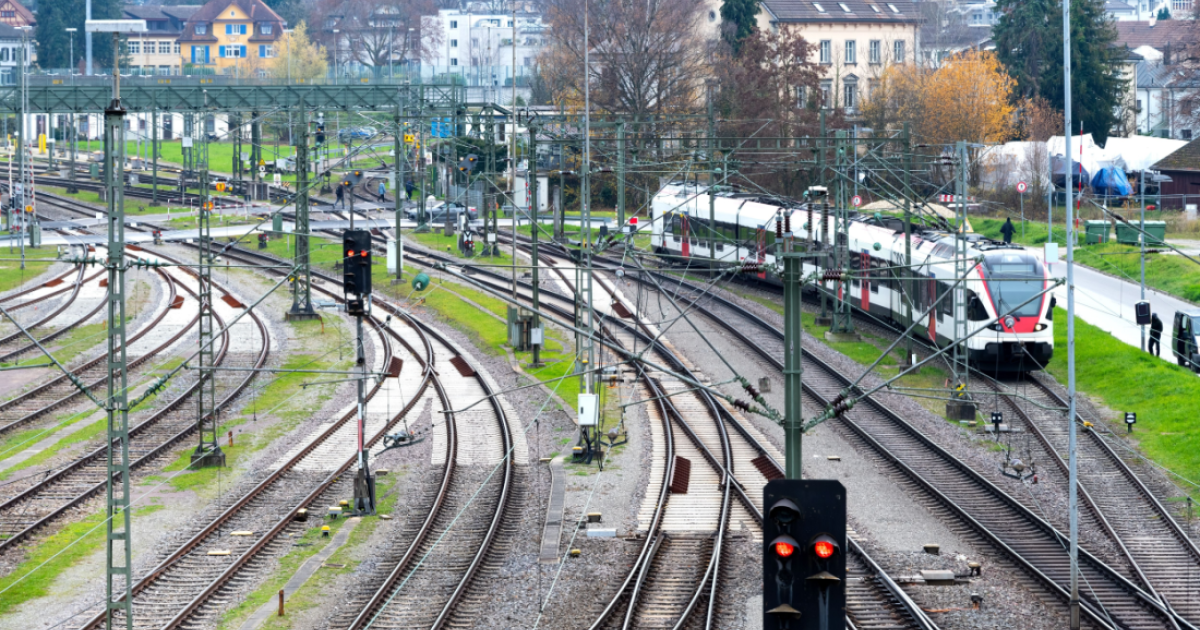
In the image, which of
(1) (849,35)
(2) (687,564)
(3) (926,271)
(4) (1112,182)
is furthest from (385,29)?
(2) (687,564)

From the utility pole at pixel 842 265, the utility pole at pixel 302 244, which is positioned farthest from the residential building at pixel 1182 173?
the utility pole at pixel 302 244

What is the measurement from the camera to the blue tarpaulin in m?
70.1

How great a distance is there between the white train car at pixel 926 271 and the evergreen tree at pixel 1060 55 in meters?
38.5

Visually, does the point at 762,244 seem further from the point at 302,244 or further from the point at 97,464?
the point at 97,464

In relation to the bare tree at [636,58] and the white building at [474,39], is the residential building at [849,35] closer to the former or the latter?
the bare tree at [636,58]

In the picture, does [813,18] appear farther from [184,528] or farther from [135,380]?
[184,528]

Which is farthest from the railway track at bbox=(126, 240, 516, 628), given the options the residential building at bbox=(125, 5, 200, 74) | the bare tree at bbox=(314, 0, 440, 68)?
the residential building at bbox=(125, 5, 200, 74)

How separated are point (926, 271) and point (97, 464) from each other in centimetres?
2082

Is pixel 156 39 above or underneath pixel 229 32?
underneath

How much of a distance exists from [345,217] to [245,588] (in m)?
52.7

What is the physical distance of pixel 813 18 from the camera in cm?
10412

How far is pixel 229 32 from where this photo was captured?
15188 centimetres

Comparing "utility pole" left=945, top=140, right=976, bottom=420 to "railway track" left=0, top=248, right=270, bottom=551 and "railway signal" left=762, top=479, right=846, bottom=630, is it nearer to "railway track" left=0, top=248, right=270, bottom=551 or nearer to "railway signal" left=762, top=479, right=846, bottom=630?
"railway track" left=0, top=248, right=270, bottom=551

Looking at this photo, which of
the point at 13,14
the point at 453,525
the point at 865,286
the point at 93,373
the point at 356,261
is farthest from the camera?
the point at 13,14
